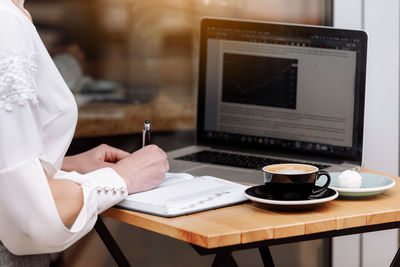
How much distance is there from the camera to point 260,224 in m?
1.02

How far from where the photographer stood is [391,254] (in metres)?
1.98

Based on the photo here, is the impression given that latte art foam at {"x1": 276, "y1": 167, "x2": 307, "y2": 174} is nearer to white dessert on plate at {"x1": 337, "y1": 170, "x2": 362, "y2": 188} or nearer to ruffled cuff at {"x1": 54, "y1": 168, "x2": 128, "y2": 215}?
white dessert on plate at {"x1": 337, "y1": 170, "x2": 362, "y2": 188}

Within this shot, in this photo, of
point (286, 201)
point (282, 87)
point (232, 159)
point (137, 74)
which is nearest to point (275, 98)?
point (282, 87)

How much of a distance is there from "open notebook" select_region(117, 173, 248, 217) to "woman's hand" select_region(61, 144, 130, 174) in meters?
0.15

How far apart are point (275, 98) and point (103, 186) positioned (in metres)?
0.72

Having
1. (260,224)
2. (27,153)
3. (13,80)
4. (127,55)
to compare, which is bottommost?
(260,224)

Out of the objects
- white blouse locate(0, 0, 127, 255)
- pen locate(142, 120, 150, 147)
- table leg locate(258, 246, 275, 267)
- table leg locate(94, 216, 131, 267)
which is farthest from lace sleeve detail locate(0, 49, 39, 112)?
table leg locate(258, 246, 275, 267)

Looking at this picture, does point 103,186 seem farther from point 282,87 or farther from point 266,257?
point 282,87

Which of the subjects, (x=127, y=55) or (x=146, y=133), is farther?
(x=127, y=55)

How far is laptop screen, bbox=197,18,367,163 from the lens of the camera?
158cm

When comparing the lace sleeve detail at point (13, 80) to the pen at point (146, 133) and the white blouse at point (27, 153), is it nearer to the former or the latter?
the white blouse at point (27, 153)

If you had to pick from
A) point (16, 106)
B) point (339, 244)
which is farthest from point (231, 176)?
point (339, 244)

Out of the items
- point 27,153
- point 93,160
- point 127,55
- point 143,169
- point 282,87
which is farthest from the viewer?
point 127,55

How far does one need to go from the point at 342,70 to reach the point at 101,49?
1.12 meters
